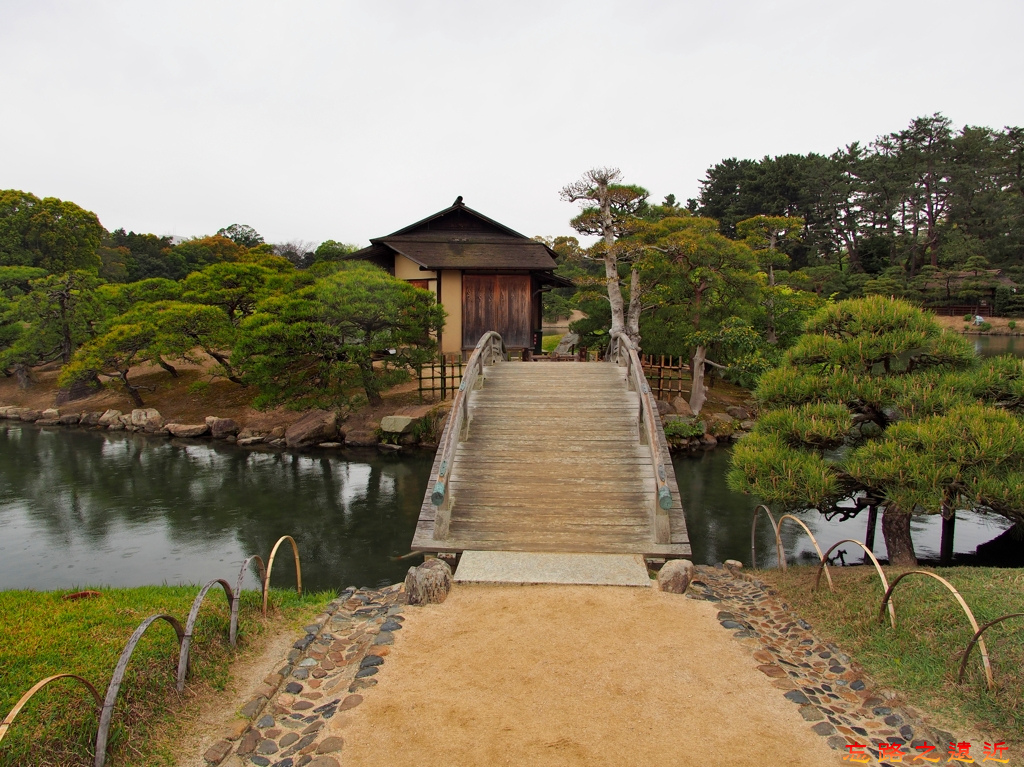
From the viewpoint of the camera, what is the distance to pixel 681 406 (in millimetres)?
18719

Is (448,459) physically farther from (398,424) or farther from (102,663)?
(398,424)

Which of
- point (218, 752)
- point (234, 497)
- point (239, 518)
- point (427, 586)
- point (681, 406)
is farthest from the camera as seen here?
point (681, 406)

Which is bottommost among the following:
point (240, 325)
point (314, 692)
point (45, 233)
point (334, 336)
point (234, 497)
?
point (234, 497)

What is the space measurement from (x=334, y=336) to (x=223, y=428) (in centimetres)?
516

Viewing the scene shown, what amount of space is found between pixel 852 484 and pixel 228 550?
948 centimetres

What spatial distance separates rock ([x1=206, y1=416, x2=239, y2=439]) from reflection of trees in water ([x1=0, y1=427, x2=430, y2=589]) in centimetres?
88

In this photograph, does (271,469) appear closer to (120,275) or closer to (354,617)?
(354,617)

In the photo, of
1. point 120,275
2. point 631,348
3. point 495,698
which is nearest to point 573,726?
point 495,698

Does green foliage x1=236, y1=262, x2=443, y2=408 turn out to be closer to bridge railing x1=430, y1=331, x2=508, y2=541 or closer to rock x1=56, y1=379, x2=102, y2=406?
bridge railing x1=430, y1=331, x2=508, y2=541

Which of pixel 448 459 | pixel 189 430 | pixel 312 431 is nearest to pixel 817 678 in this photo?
pixel 448 459

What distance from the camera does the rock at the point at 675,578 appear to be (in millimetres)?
6227

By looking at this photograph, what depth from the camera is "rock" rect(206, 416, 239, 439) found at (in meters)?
18.9

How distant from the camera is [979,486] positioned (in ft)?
18.8

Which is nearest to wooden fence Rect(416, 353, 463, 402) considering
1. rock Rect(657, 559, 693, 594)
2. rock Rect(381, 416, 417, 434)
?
rock Rect(381, 416, 417, 434)
